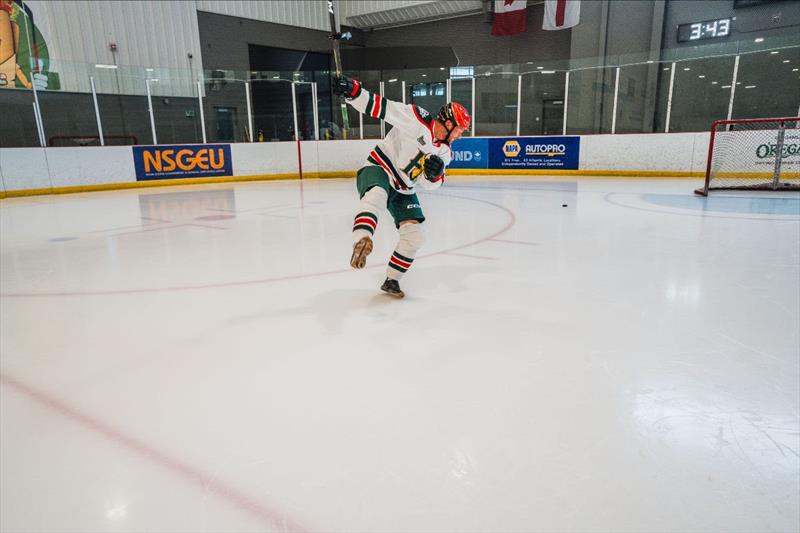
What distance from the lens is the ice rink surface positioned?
3.88 ft

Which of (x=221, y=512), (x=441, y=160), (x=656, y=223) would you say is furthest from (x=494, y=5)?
(x=221, y=512)

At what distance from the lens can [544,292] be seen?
2.84 metres

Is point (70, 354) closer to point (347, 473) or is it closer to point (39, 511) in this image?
point (39, 511)

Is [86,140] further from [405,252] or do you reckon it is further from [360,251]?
[360,251]

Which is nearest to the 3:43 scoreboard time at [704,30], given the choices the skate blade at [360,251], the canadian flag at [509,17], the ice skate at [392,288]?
the canadian flag at [509,17]

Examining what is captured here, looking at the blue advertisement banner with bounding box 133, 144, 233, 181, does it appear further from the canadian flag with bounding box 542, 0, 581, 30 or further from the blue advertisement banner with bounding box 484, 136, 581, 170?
the canadian flag with bounding box 542, 0, 581, 30

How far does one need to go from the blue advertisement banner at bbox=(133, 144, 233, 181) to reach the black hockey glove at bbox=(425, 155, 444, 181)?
29.8 feet

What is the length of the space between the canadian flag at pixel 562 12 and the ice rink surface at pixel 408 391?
10797 mm

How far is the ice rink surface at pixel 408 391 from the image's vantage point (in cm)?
118

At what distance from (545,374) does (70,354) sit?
191 centimetres

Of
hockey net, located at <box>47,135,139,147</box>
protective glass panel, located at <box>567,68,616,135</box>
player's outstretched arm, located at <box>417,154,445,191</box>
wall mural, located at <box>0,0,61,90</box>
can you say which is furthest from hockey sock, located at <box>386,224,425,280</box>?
wall mural, located at <box>0,0,61,90</box>

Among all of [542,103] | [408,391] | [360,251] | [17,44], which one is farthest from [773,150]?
[17,44]

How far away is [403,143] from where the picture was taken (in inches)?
112

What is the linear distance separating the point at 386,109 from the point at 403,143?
0.69 feet
